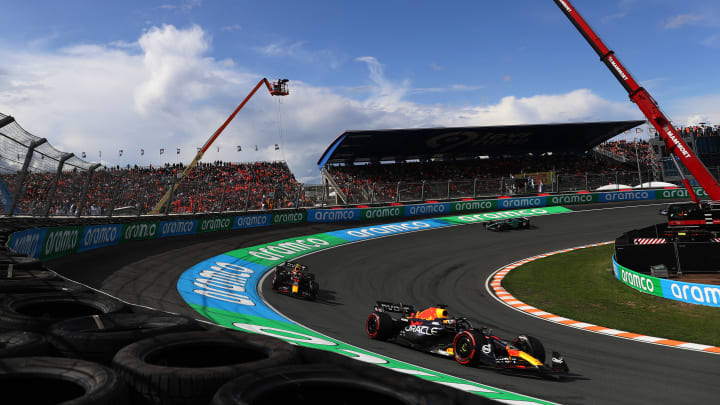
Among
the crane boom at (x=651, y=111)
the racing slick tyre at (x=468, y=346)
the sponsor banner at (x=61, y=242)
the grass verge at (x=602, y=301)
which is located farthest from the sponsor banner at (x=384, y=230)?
the racing slick tyre at (x=468, y=346)

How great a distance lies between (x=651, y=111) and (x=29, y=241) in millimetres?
23930

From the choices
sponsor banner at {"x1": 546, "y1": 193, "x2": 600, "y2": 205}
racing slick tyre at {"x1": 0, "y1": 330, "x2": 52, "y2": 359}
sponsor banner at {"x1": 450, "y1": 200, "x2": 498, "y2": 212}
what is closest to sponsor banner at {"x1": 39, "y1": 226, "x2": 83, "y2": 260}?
racing slick tyre at {"x1": 0, "y1": 330, "x2": 52, "y2": 359}

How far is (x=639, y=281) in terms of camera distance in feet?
52.3

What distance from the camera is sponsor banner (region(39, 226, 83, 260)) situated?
557 inches

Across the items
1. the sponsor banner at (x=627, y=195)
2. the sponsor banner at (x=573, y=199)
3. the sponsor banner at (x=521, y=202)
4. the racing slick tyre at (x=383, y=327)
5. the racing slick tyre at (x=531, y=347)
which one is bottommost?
the racing slick tyre at (x=383, y=327)

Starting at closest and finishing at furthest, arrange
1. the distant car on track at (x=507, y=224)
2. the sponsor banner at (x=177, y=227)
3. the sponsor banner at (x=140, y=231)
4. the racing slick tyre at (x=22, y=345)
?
the racing slick tyre at (x=22, y=345), the sponsor banner at (x=140, y=231), the sponsor banner at (x=177, y=227), the distant car on track at (x=507, y=224)

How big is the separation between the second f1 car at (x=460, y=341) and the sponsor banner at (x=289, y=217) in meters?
17.9

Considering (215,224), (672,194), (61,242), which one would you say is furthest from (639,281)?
(672,194)

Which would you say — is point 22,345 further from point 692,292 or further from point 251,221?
point 251,221

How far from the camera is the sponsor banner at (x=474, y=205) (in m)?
34.2

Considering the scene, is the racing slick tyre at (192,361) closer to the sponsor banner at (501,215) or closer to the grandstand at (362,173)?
the grandstand at (362,173)

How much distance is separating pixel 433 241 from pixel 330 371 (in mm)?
23432

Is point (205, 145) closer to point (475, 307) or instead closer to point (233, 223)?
point (233, 223)

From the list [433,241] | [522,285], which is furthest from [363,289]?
[433,241]
